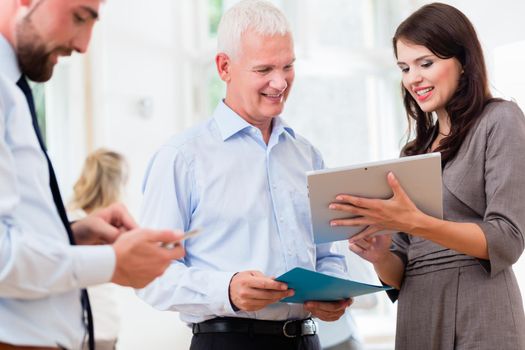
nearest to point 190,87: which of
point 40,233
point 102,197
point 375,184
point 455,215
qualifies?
point 102,197

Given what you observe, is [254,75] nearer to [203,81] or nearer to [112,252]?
[112,252]

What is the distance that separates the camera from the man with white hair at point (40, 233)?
1.34 metres

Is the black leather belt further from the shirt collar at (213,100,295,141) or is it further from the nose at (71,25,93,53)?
the nose at (71,25,93,53)

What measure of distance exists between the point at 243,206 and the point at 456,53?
2.60 ft

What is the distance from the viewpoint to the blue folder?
186 cm


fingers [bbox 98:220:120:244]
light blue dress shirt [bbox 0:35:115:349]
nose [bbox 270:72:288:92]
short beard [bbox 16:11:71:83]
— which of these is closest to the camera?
light blue dress shirt [bbox 0:35:115:349]

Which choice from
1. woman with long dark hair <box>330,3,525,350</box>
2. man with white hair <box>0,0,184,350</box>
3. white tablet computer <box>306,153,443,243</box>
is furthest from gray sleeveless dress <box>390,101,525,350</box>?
man with white hair <box>0,0,184,350</box>

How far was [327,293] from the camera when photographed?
2.04 m

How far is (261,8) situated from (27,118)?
105cm

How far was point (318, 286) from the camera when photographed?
1.96 metres

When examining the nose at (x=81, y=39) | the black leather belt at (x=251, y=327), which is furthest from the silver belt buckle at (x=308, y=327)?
the nose at (x=81, y=39)

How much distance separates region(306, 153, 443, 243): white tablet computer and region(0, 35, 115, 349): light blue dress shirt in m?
0.70

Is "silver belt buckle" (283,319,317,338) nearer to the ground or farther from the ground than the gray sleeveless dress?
nearer to the ground

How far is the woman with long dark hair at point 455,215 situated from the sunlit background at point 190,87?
3.02 meters
